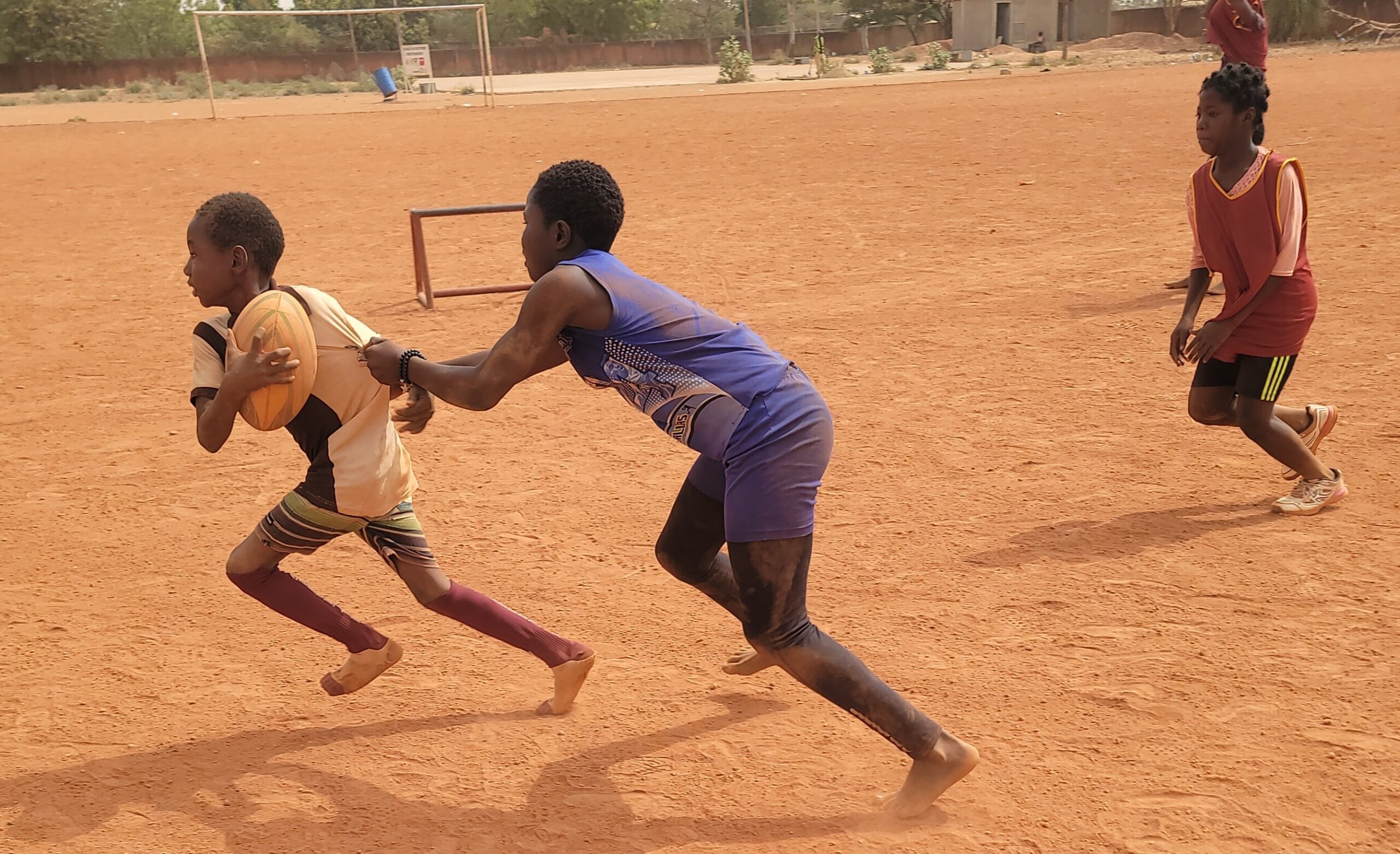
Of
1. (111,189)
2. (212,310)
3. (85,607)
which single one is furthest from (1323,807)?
(111,189)

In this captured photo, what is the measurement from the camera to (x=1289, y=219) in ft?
15.4

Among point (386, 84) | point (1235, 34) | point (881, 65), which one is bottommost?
point (1235, 34)

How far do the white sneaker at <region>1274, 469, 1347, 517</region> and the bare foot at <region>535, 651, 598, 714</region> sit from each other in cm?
314

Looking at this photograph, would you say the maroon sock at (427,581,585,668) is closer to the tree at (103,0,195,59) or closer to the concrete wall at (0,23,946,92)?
the concrete wall at (0,23,946,92)

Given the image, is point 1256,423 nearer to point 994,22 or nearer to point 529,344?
point 529,344

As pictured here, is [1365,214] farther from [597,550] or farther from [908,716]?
[908,716]

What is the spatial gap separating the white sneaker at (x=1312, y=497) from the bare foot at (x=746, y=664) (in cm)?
254

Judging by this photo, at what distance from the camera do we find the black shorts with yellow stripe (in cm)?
486

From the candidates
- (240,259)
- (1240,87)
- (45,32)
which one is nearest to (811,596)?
→ (240,259)

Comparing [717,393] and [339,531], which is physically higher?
[717,393]

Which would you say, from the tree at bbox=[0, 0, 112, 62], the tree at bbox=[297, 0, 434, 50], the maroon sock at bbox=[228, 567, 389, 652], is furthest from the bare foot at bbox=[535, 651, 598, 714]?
the tree at bbox=[0, 0, 112, 62]

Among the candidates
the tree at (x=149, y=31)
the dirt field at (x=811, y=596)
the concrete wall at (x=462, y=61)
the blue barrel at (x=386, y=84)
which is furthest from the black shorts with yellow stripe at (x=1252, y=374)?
the tree at (x=149, y=31)

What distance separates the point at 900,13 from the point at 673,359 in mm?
67256

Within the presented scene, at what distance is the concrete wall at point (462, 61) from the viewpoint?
49.3 metres
